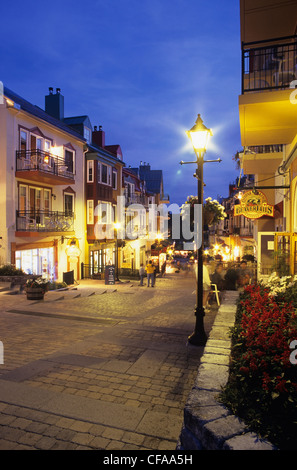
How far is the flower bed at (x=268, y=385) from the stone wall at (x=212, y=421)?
11cm

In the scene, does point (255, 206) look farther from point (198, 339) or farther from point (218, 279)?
point (198, 339)

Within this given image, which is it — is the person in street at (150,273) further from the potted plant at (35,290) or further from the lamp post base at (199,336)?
the lamp post base at (199,336)

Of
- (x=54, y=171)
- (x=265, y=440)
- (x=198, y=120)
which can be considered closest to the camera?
(x=265, y=440)

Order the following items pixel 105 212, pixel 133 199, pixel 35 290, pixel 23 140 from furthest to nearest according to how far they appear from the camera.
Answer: pixel 133 199 < pixel 105 212 < pixel 23 140 < pixel 35 290

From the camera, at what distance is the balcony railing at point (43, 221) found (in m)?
17.9

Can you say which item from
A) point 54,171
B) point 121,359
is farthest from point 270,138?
point 54,171

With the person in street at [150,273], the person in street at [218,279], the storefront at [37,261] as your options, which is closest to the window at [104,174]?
the storefront at [37,261]

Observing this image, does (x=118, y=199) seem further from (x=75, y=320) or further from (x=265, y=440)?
(x=265, y=440)

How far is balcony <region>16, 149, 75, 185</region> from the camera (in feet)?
58.8

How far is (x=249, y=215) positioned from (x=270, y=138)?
358 cm

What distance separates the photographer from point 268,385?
315 centimetres

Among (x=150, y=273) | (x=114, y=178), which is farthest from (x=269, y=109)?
(x=114, y=178)

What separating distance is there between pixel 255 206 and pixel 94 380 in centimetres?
886

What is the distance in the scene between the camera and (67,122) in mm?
27562
